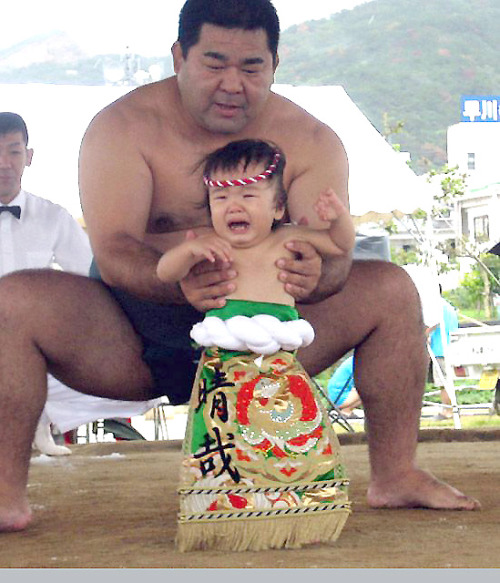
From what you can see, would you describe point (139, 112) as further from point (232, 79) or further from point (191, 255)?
point (191, 255)

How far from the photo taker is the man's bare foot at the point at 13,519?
1.71 meters

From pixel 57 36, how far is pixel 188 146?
4.09 meters

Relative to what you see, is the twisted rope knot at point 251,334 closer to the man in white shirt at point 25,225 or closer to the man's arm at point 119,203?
the man's arm at point 119,203

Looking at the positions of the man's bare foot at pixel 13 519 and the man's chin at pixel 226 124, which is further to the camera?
the man's chin at pixel 226 124

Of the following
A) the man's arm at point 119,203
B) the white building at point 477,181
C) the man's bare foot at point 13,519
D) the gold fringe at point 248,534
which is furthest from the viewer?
the white building at point 477,181

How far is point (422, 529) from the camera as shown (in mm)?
1652

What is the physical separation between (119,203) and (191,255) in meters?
0.38

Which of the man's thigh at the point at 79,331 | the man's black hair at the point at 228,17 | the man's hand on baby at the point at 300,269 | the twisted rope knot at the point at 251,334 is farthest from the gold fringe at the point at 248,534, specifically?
the man's black hair at the point at 228,17

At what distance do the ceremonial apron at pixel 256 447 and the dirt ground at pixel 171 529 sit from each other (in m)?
0.04

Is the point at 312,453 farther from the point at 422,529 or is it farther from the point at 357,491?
the point at 357,491

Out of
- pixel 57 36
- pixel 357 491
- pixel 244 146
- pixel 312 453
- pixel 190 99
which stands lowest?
pixel 357 491

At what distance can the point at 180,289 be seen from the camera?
177 centimetres

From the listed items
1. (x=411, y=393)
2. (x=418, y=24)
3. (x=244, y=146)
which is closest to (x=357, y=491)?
(x=411, y=393)

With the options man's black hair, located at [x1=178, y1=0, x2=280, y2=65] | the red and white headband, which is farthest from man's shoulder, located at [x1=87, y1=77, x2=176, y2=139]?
the red and white headband
